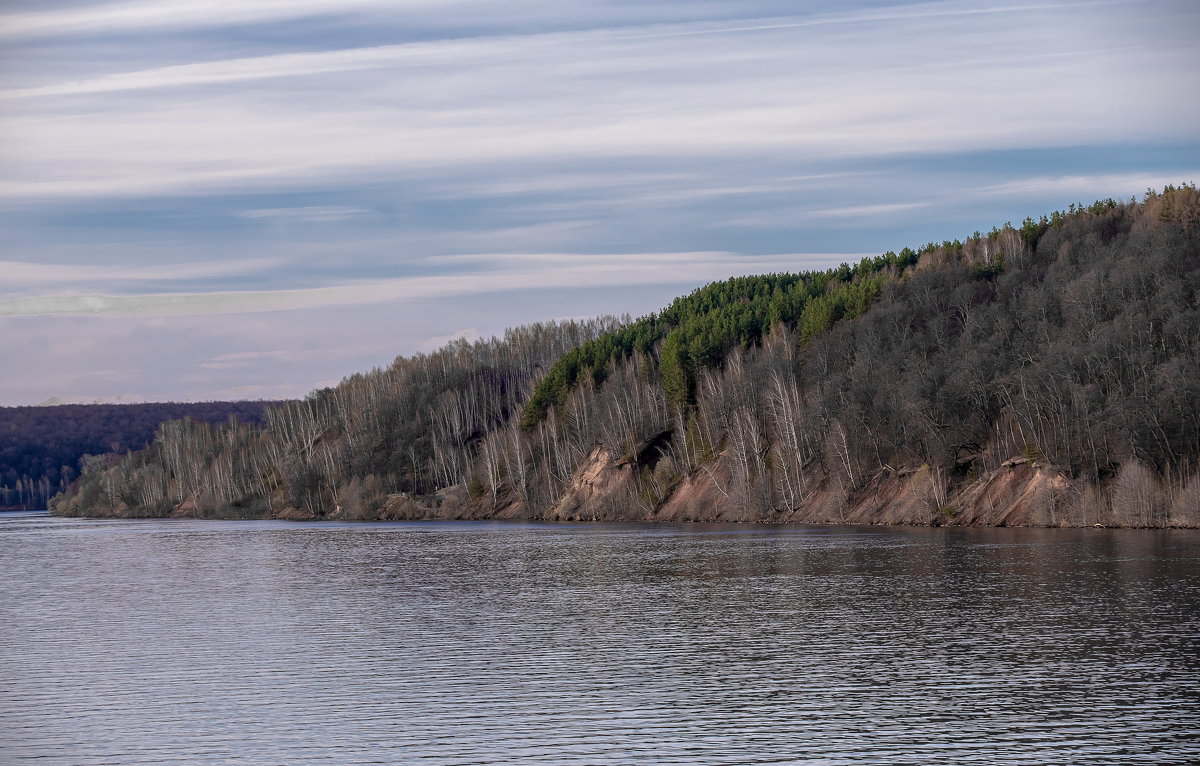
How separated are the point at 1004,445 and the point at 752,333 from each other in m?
68.1

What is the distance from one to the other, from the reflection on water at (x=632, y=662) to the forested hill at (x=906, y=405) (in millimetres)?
24181

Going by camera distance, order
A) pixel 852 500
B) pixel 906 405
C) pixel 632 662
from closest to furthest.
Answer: pixel 632 662 → pixel 906 405 → pixel 852 500

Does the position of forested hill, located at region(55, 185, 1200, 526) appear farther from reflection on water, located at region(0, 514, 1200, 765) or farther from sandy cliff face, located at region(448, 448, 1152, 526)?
reflection on water, located at region(0, 514, 1200, 765)

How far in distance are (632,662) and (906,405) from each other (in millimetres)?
79871

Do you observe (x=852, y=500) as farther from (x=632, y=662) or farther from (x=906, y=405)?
(x=632, y=662)

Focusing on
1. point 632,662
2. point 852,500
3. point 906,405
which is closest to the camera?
point 632,662

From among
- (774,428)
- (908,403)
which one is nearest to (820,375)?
(774,428)

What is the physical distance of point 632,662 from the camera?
36.8m

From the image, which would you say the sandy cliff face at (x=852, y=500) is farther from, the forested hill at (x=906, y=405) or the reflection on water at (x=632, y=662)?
the reflection on water at (x=632, y=662)

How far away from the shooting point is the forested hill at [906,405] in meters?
96.6

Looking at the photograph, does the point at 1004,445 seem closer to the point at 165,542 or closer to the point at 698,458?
the point at 698,458

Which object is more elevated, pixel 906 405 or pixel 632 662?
pixel 906 405

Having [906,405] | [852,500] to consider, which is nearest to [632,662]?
[906,405]

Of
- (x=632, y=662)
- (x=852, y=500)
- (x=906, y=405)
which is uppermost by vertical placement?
(x=906, y=405)
